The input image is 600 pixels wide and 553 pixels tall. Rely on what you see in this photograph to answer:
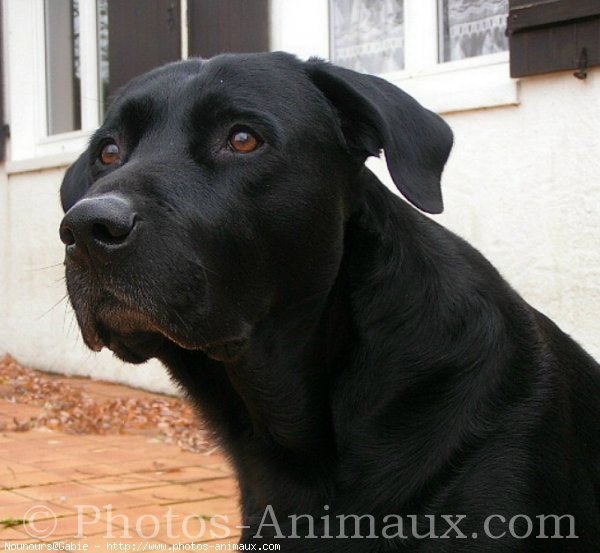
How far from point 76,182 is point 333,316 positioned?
3.00 ft

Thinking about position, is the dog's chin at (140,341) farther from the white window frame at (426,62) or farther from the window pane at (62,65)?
the window pane at (62,65)

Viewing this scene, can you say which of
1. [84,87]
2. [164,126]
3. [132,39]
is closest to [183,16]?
[132,39]

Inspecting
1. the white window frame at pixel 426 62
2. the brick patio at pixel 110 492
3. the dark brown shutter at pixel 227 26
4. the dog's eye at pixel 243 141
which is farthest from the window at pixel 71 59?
the dog's eye at pixel 243 141

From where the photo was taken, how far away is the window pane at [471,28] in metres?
5.39

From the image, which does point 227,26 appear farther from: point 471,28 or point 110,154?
point 110,154

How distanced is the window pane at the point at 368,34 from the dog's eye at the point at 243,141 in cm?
358

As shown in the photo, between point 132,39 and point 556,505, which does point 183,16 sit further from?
point 556,505

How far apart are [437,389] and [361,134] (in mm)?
655

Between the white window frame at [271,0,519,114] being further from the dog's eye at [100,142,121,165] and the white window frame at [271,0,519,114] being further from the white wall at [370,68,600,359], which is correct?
the dog's eye at [100,142,121,165]

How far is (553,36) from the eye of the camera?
4691 millimetres

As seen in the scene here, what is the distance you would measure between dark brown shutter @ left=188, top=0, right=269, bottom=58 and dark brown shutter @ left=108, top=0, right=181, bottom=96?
209 mm

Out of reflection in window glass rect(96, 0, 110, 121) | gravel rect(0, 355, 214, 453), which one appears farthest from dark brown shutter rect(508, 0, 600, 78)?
reflection in window glass rect(96, 0, 110, 121)

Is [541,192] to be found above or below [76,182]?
below

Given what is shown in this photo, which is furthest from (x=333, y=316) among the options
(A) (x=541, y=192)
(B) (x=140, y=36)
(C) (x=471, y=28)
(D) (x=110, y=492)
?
(B) (x=140, y=36)
